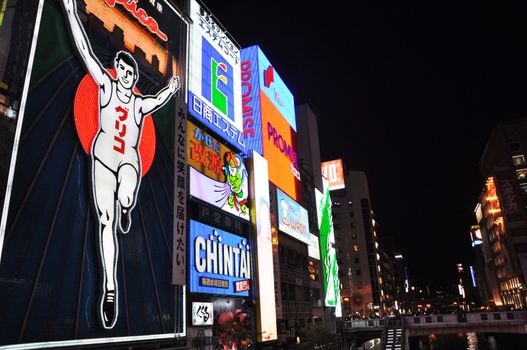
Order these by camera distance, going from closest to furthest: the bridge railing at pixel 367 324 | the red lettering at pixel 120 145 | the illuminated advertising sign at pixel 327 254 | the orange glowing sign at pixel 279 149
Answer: the red lettering at pixel 120 145
the orange glowing sign at pixel 279 149
the bridge railing at pixel 367 324
the illuminated advertising sign at pixel 327 254

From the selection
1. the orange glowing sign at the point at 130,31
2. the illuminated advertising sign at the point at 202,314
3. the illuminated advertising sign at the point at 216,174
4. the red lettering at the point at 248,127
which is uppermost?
the red lettering at the point at 248,127

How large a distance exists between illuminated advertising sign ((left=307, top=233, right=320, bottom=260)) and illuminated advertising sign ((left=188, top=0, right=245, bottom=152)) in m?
24.7

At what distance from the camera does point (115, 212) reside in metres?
20.1

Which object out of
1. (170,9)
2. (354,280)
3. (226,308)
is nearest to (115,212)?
(226,308)

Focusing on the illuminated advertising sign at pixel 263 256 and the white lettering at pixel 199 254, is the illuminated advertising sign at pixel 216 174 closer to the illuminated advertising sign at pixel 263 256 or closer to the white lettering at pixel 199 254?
the illuminated advertising sign at pixel 263 256

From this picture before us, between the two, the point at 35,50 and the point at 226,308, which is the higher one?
the point at 35,50

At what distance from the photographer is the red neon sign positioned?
2458 cm

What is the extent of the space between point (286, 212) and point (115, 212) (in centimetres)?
3020

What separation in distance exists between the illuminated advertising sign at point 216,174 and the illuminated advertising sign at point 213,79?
1.22m

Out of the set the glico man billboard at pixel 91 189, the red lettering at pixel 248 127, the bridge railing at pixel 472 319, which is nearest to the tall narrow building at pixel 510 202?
the bridge railing at pixel 472 319

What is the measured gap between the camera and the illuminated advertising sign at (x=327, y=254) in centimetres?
6144

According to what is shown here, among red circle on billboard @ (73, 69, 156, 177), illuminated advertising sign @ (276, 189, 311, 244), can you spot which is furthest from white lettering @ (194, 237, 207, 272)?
illuminated advertising sign @ (276, 189, 311, 244)

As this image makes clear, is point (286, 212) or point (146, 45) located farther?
point (286, 212)

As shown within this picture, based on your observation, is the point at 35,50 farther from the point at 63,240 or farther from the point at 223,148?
the point at 223,148
